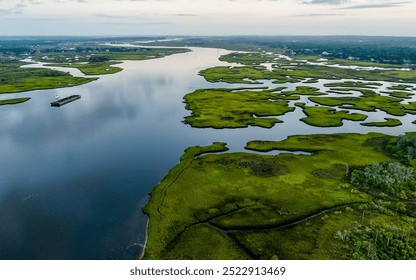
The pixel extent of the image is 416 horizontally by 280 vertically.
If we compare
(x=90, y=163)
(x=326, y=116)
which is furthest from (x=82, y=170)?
(x=326, y=116)

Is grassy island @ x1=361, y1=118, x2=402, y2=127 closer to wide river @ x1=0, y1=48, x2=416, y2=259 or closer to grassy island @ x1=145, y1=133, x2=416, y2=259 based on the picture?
wide river @ x1=0, y1=48, x2=416, y2=259

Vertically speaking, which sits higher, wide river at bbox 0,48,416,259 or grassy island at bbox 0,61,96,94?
wide river at bbox 0,48,416,259

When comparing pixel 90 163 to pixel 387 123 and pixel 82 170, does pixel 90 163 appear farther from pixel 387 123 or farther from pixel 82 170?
pixel 387 123

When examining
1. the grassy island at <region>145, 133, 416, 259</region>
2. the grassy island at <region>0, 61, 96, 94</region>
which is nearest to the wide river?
the grassy island at <region>145, 133, 416, 259</region>

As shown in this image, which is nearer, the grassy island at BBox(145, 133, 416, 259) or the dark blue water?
the grassy island at BBox(145, 133, 416, 259)

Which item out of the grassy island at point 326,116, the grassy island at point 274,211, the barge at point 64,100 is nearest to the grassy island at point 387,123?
the grassy island at point 326,116

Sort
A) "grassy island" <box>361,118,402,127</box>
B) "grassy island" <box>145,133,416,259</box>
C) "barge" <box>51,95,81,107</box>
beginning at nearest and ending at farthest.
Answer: "grassy island" <box>145,133,416,259</box> → "grassy island" <box>361,118,402,127</box> → "barge" <box>51,95,81,107</box>
